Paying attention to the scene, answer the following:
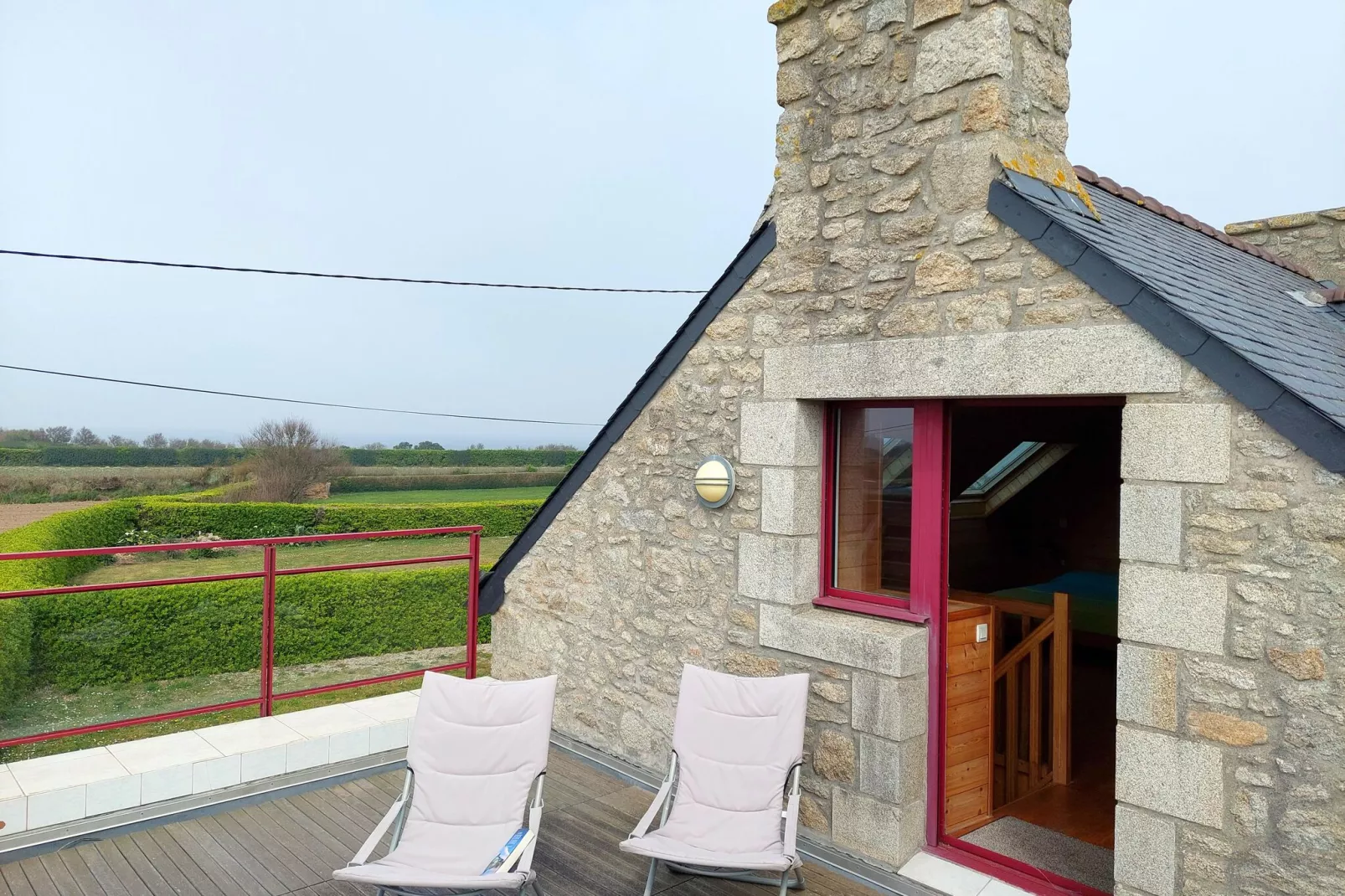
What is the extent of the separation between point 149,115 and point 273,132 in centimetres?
525

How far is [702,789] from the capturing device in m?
4.14

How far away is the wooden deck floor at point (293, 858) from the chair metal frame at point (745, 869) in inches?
2.0

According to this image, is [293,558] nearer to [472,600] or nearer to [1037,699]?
[472,600]

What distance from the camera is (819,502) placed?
457 centimetres

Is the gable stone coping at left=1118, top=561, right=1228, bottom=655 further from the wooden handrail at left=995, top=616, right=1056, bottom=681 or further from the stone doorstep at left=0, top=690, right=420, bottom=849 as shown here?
the stone doorstep at left=0, top=690, right=420, bottom=849

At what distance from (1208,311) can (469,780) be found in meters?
3.83

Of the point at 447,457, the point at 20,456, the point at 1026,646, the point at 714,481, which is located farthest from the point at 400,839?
the point at 20,456

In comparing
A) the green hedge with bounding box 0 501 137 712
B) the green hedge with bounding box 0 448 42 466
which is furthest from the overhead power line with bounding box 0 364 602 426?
the green hedge with bounding box 0 501 137 712

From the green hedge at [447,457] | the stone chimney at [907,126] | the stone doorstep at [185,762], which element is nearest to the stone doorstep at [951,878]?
the stone chimney at [907,126]

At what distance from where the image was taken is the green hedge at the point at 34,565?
7520 millimetres

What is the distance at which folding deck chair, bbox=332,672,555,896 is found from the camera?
3674 millimetres

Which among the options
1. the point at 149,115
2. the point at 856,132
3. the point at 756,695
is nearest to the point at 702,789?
the point at 756,695

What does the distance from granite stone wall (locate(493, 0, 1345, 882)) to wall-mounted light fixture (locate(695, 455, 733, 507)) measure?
8 cm

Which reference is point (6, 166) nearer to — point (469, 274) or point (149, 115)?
point (149, 115)
